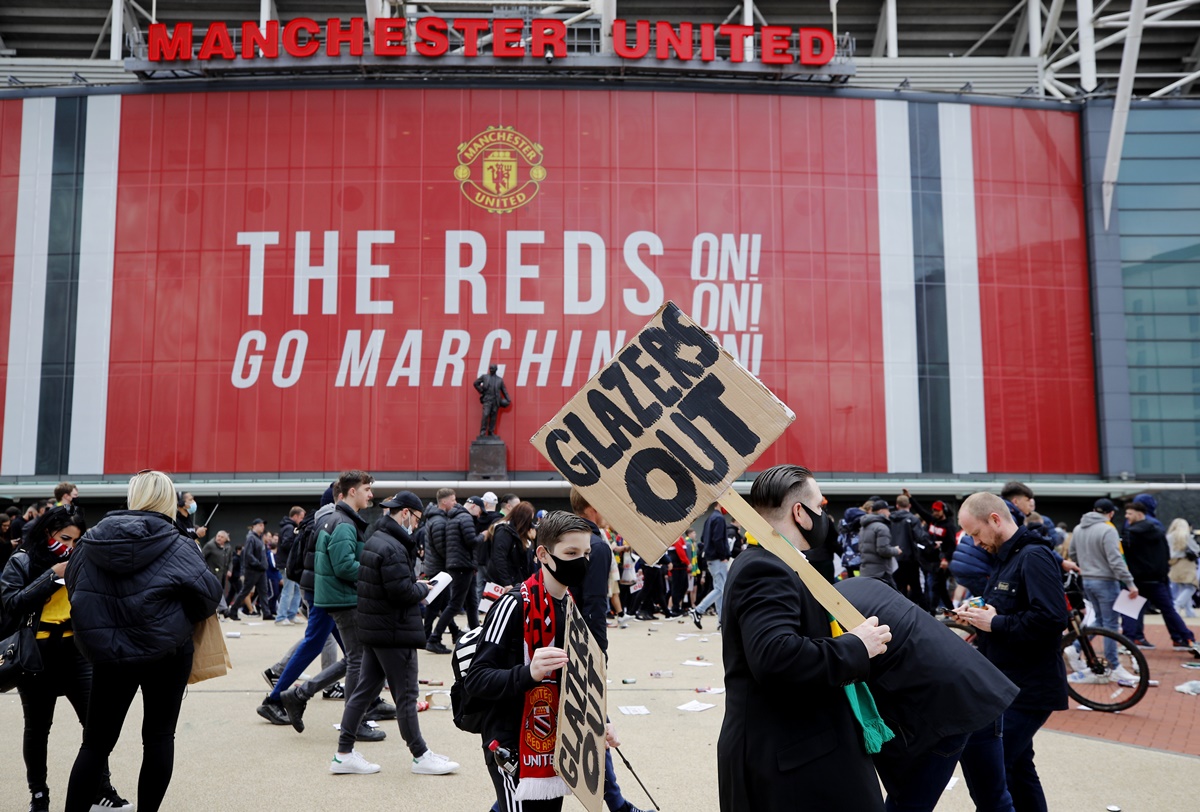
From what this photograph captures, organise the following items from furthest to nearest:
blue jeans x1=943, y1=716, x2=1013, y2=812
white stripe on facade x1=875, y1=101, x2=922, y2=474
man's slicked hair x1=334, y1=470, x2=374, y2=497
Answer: white stripe on facade x1=875, y1=101, x2=922, y2=474 → man's slicked hair x1=334, y1=470, x2=374, y2=497 → blue jeans x1=943, y1=716, x2=1013, y2=812

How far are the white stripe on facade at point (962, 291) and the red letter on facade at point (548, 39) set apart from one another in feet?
36.6

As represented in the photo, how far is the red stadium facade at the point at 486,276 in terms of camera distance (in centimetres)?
2719

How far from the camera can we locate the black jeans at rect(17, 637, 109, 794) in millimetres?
5473

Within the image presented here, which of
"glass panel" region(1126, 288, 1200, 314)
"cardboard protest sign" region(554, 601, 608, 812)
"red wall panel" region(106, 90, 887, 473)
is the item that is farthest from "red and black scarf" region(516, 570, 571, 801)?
"glass panel" region(1126, 288, 1200, 314)

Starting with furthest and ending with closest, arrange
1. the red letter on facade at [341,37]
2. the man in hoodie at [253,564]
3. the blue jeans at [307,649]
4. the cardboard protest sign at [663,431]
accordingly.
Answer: the red letter on facade at [341,37], the man in hoodie at [253,564], the blue jeans at [307,649], the cardboard protest sign at [663,431]

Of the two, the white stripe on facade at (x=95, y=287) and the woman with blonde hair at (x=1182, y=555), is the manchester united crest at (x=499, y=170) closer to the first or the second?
the white stripe on facade at (x=95, y=287)

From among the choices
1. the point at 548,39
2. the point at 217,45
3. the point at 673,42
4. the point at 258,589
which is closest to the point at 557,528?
the point at 258,589

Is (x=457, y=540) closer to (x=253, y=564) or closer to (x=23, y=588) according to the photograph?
(x=23, y=588)

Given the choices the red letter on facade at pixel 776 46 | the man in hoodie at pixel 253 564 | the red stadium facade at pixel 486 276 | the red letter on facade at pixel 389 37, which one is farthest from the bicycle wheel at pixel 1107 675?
the red letter on facade at pixel 389 37

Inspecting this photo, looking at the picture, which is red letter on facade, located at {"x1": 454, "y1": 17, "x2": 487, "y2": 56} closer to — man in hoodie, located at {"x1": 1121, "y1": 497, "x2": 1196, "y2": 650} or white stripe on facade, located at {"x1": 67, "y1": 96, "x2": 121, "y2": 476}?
A: white stripe on facade, located at {"x1": 67, "y1": 96, "x2": 121, "y2": 476}

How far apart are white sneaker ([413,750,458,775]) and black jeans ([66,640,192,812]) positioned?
1980mm

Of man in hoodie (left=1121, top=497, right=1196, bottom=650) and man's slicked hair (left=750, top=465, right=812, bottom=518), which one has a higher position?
man's slicked hair (left=750, top=465, right=812, bottom=518)

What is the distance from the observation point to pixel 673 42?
90.3 feet

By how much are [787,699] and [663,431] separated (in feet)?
3.23
